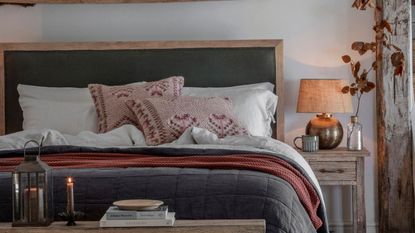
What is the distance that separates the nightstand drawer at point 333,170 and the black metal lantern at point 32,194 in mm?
2373

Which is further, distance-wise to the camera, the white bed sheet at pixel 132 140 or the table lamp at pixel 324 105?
the table lamp at pixel 324 105

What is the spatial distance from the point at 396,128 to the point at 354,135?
0.30 metres

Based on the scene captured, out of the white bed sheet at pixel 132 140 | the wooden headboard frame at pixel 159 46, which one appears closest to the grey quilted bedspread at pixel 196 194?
the white bed sheet at pixel 132 140

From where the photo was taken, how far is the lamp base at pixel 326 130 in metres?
5.25

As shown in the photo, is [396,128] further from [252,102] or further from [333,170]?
[252,102]

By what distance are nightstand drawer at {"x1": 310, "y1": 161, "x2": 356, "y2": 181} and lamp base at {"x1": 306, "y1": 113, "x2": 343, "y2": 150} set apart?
17 cm

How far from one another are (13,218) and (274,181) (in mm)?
1000

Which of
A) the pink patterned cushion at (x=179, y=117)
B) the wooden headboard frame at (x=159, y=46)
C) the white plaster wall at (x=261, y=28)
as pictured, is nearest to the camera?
the pink patterned cushion at (x=179, y=117)

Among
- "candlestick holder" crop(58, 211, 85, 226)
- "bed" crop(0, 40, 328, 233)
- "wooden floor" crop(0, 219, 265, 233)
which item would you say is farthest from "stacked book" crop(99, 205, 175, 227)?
"bed" crop(0, 40, 328, 233)

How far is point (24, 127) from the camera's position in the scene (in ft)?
17.3

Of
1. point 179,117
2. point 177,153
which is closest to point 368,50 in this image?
point 179,117

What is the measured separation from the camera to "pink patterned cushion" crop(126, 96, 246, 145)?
4656mm

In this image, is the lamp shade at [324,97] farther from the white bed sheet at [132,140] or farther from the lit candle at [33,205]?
the lit candle at [33,205]

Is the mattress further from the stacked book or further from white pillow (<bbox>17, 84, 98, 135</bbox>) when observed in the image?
white pillow (<bbox>17, 84, 98, 135</bbox>)
